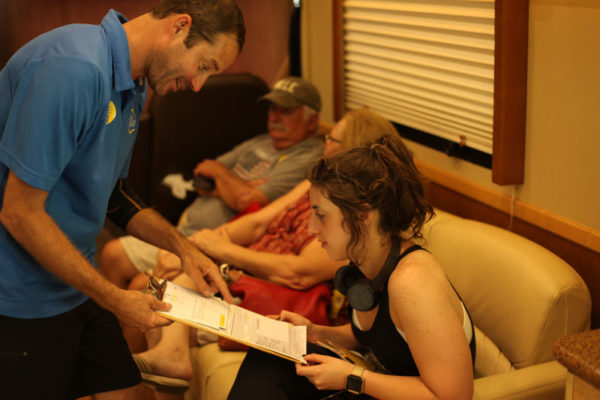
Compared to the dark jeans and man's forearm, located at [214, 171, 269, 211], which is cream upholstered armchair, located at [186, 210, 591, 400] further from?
man's forearm, located at [214, 171, 269, 211]

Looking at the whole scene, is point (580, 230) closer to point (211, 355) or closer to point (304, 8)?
point (211, 355)

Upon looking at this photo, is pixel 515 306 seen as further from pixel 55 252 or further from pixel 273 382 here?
pixel 55 252

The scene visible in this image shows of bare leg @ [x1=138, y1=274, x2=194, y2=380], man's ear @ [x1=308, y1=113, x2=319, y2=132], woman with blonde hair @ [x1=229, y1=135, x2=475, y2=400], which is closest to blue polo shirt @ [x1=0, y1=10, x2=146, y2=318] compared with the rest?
woman with blonde hair @ [x1=229, y1=135, x2=475, y2=400]

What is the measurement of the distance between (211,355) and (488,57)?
1.54m

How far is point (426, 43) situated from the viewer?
2807mm

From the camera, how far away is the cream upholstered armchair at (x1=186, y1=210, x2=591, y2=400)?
5.93ft

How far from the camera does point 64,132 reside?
144 cm

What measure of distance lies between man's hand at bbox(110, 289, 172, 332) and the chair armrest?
89 cm

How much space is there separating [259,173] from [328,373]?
78.3 inches

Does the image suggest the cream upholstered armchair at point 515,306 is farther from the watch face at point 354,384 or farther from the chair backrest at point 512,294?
the watch face at point 354,384

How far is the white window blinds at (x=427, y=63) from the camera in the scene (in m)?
2.45

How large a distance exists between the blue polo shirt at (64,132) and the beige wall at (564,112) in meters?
1.32

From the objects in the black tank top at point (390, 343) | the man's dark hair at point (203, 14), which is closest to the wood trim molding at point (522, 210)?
the black tank top at point (390, 343)

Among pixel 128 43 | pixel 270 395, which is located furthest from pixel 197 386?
pixel 128 43
